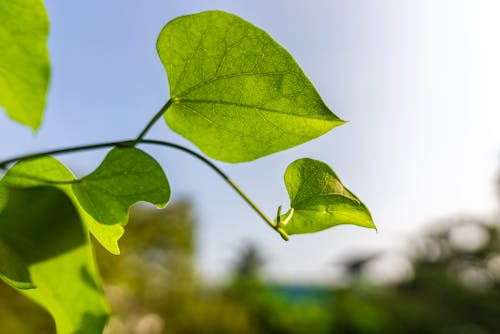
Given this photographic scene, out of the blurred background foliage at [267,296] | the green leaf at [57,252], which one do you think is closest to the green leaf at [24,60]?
the green leaf at [57,252]

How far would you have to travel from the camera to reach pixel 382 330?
→ 613 centimetres

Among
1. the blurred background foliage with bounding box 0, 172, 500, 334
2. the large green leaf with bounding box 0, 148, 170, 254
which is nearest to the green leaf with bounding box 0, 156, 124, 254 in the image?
the large green leaf with bounding box 0, 148, 170, 254

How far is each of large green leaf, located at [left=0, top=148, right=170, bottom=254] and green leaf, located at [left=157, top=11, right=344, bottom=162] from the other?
0.11ft

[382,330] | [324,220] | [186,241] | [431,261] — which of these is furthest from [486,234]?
[324,220]

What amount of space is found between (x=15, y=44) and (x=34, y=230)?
0.06 meters

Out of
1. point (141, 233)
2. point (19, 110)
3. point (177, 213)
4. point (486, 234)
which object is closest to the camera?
point (19, 110)

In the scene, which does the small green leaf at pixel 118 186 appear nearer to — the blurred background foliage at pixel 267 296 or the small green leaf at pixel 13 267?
the small green leaf at pixel 13 267

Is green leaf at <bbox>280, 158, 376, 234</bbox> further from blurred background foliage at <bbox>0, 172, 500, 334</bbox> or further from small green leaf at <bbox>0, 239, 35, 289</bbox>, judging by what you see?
blurred background foliage at <bbox>0, 172, 500, 334</bbox>

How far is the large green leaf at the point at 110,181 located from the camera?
9.0 inches

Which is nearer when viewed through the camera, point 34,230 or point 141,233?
point 34,230

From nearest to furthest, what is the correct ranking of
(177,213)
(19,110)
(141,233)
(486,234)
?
(19,110)
(141,233)
(177,213)
(486,234)

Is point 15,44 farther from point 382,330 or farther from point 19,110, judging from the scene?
point 382,330

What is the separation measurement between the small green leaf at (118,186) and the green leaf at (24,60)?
0.21 feet

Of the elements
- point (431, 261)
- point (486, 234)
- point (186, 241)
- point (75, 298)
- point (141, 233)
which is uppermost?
point (75, 298)
